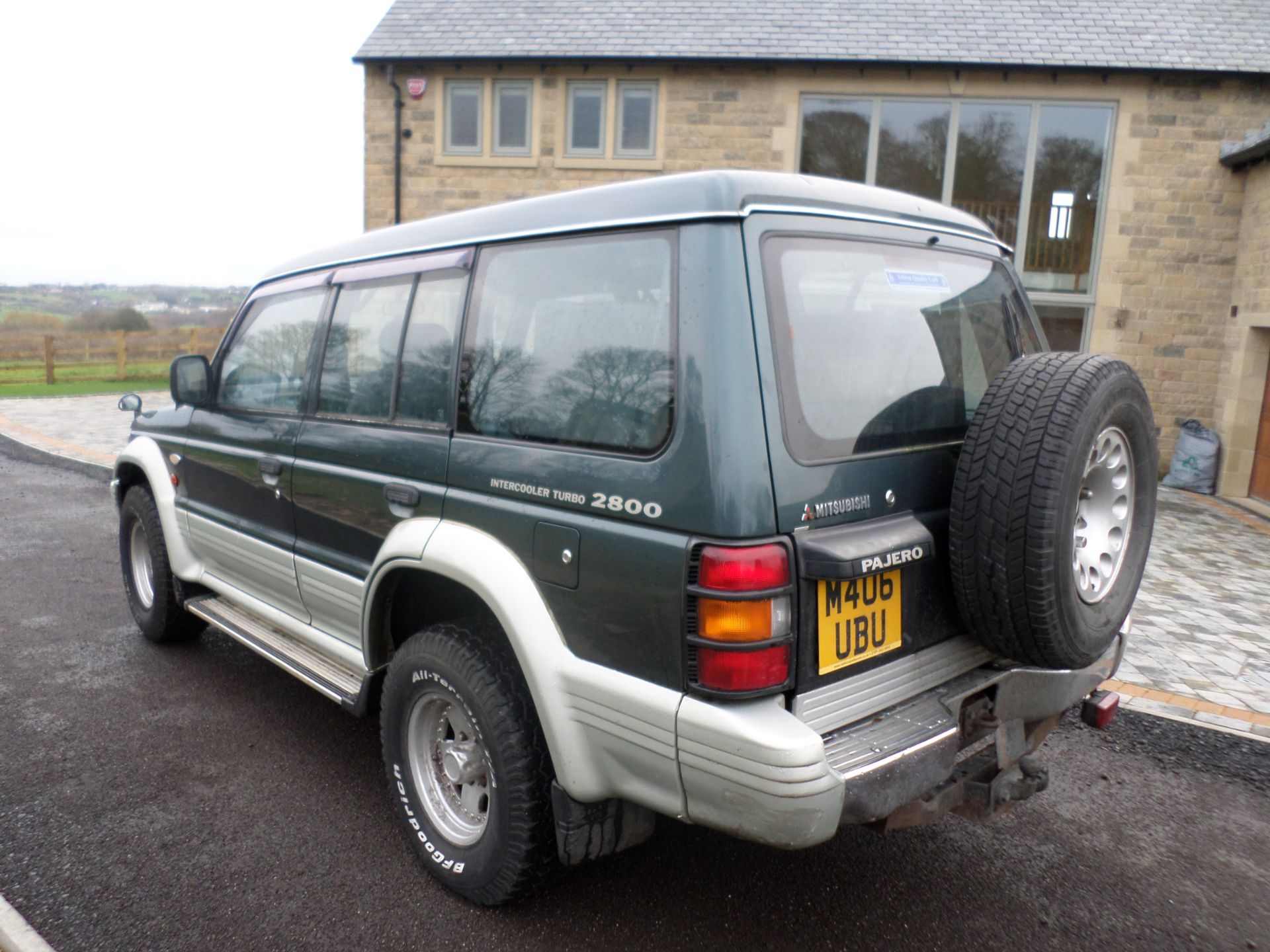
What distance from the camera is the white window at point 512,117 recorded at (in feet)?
44.0

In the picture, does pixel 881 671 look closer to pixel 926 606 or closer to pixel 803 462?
pixel 926 606

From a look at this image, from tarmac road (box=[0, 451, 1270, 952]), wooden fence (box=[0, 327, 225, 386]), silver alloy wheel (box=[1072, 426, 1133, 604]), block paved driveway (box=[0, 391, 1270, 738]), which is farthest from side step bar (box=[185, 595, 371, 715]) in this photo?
wooden fence (box=[0, 327, 225, 386])

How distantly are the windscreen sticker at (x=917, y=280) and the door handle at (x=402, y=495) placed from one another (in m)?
1.55

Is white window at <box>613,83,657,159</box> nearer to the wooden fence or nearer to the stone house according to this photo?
the stone house

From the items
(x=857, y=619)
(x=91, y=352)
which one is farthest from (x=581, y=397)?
(x=91, y=352)

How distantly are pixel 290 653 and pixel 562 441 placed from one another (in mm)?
1748

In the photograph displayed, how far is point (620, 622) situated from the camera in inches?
89.4

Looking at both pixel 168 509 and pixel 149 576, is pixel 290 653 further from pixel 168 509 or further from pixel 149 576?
pixel 149 576

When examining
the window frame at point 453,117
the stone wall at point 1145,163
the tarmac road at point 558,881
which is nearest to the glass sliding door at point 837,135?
the stone wall at point 1145,163

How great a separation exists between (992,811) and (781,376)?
1.36 metres

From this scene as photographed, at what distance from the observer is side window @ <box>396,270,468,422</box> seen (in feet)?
9.52

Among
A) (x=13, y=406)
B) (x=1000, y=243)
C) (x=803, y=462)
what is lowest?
(x=13, y=406)

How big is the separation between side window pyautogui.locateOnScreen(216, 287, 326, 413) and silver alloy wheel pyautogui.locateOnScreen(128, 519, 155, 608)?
125 centimetres

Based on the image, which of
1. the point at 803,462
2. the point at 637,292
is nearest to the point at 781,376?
the point at 803,462
